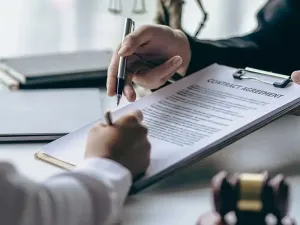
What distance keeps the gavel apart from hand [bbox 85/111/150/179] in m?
0.18

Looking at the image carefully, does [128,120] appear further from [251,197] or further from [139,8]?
[139,8]

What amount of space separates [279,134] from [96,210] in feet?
1.37

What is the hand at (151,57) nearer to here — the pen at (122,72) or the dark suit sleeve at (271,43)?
the pen at (122,72)

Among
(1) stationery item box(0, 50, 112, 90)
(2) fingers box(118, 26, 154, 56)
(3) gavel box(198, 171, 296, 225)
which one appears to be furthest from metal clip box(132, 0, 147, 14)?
(3) gavel box(198, 171, 296, 225)

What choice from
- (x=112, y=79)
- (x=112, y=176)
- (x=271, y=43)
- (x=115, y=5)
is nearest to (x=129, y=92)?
(x=112, y=79)

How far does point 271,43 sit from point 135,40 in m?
0.38

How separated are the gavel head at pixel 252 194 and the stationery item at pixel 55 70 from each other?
27.3 inches

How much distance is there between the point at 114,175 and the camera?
0.83 m

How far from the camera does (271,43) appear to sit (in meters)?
1.42

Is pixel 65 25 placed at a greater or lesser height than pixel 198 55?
lesser

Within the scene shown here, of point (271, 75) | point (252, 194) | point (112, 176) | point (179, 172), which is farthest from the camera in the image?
point (271, 75)

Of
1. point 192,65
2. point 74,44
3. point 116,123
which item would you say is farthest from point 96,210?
point 74,44

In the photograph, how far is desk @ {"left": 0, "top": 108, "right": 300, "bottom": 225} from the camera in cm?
86

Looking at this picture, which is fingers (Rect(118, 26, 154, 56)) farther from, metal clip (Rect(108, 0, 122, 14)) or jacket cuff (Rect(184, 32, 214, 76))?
metal clip (Rect(108, 0, 122, 14))
